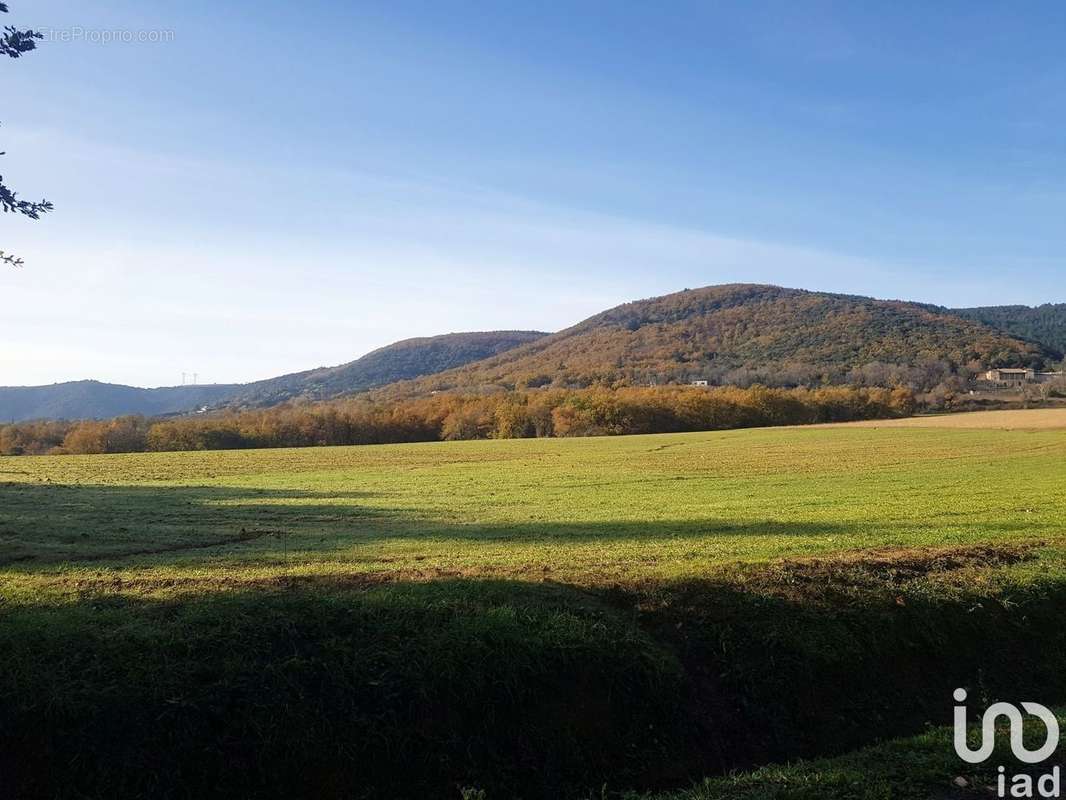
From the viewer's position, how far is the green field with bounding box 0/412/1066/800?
718 centimetres

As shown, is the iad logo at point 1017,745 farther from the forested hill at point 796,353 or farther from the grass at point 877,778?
the forested hill at point 796,353

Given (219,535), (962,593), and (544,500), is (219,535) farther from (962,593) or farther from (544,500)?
(962,593)

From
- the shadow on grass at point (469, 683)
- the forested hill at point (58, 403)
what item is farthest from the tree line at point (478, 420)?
the shadow on grass at point (469, 683)

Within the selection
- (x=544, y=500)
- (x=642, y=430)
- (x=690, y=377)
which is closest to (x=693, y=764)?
(x=544, y=500)

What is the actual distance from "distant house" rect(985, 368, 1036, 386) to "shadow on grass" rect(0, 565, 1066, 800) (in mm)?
145615

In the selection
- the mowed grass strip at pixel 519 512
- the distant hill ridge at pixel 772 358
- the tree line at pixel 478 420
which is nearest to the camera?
the mowed grass strip at pixel 519 512

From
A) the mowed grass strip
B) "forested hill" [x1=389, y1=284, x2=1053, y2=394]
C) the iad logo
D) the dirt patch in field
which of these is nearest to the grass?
the iad logo

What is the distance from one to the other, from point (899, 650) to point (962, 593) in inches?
80.5

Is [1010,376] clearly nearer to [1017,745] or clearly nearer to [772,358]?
[772,358]

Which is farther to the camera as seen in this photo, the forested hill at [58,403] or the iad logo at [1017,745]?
the forested hill at [58,403]

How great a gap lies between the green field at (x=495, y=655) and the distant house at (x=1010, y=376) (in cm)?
13614

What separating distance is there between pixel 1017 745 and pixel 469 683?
553 cm

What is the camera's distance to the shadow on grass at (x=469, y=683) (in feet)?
23.2

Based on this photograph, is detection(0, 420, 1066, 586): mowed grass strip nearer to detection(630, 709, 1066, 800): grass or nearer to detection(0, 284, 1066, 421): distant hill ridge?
detection(630, 709, 1066, 800): grass
